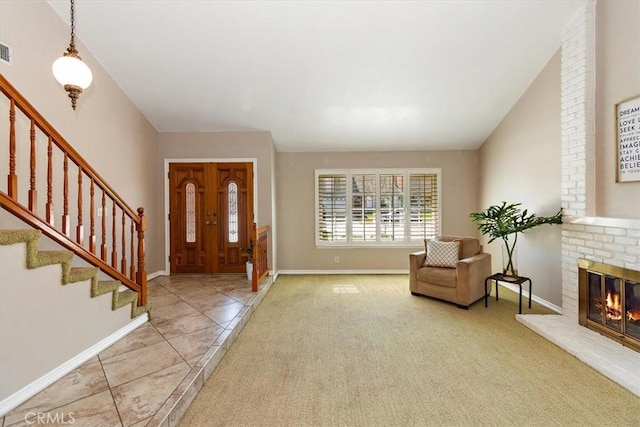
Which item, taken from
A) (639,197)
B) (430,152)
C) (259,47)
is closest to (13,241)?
(259,47)

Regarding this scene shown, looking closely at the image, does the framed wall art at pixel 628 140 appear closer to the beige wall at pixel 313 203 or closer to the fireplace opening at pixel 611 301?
the fireplace opening at pixel 611 301

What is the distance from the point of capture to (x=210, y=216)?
229 inches

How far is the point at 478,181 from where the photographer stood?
6461 mm

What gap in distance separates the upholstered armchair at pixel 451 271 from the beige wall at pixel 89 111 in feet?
14.8

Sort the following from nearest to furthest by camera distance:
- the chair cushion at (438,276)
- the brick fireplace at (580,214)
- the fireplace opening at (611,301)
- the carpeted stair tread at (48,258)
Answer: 1. the carpeted stair tread at (48,258)
2. the fireplace opening at (611,301)
3. the brick fireplace at (580,214)
4. the chair cushion at (438,276)

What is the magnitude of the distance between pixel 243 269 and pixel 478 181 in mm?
4942

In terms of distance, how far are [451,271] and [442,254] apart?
0.37 metres

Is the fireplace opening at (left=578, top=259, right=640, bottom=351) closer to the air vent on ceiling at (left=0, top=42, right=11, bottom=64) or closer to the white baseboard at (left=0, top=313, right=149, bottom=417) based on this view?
the white baseboard at (left=0, top=313, right=149, bottom=417)

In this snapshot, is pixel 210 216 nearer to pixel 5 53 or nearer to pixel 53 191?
pixel 53 191

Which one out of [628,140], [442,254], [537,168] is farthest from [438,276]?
[628,140]

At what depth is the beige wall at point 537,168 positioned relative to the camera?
4.17 metres

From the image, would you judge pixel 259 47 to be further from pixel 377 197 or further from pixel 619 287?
pixel 619 287

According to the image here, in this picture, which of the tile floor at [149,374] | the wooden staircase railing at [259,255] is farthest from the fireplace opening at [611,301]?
the wooden staircase railing at [259,255]

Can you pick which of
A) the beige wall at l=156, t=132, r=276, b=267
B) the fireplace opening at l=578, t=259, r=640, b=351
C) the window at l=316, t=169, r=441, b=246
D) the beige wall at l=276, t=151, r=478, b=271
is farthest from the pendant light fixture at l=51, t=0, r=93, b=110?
the fireplace opening at l=578, t=259, r=640, b=351
